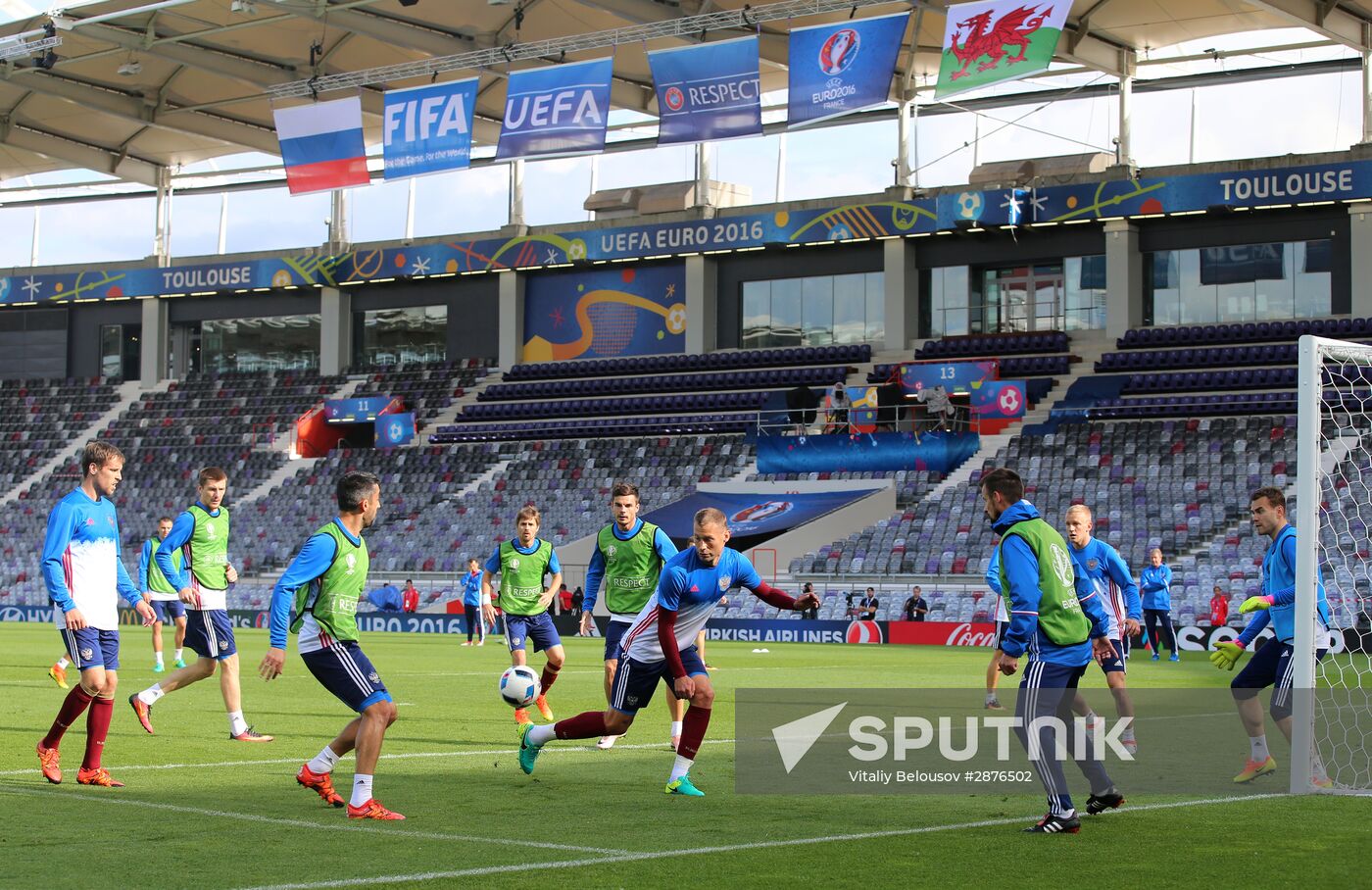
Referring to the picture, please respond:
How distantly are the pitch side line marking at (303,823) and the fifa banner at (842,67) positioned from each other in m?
22.9

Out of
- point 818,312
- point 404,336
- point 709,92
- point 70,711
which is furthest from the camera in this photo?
point 404,336

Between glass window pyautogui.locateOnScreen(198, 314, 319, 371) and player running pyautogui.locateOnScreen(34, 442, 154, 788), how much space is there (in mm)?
48369

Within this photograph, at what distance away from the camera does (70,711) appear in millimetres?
10586

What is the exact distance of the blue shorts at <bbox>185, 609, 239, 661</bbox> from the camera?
1357 cm

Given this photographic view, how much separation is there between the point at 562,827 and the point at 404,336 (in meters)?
48.9

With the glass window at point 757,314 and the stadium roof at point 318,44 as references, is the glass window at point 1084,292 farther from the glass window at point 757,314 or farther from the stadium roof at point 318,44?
the glass window at point 757,314

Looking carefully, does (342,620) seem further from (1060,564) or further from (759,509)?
(759,509)

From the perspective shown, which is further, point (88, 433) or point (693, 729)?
point (88, 433)

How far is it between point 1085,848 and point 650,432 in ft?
132

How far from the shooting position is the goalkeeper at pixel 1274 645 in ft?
35.4

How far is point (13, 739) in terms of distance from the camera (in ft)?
43.5

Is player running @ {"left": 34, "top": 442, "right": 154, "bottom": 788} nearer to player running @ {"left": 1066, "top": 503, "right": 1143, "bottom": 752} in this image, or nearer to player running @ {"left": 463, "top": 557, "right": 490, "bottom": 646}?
player running @ {"left": 1066, "top": 503, "right": 1143, "bottom": 752}

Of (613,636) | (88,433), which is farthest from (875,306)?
(613,636)

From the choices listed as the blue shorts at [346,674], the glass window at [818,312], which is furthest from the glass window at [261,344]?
the blue shorts at [346,674]
